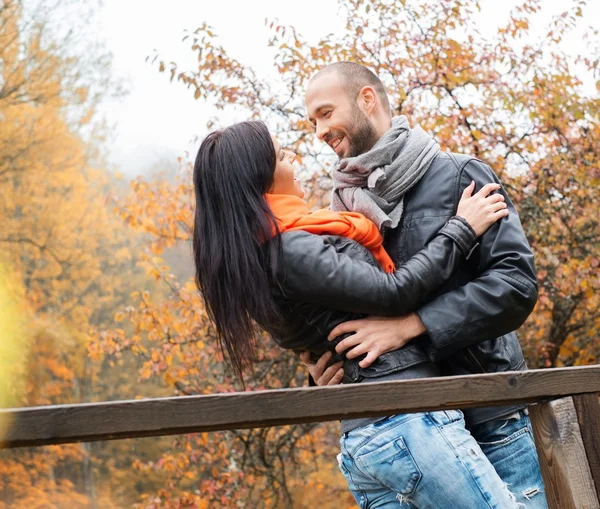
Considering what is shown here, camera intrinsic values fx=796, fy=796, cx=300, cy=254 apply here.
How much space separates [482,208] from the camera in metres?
1.93

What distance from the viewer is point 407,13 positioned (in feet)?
18.3

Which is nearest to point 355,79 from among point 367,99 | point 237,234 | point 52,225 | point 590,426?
point 367,99

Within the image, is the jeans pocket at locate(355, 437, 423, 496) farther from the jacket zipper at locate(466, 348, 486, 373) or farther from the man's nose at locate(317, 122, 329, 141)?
the man's nose at locate(317, 122, 329, 141)

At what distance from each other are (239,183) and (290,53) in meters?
4.03

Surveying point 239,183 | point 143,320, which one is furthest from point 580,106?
point 239,183

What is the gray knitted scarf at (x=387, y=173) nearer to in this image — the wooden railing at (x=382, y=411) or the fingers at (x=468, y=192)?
the fingers at (x=468, y=192)

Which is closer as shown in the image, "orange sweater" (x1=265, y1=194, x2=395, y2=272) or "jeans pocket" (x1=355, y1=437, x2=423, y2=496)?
"jeans pocket" (x1=355, y1=437, x2=423, y2=496)

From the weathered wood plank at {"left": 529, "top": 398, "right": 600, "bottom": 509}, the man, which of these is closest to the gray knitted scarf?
the man

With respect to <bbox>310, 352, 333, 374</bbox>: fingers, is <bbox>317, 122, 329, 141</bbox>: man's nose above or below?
above

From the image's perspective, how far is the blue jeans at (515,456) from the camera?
6.31 ft

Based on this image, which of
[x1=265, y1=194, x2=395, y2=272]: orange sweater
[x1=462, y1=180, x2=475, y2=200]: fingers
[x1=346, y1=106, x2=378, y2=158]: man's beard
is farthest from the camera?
[x1=346, y1=106, x2=378, y2=158]: man's beard

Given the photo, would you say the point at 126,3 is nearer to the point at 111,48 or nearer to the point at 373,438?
the point at 111,48

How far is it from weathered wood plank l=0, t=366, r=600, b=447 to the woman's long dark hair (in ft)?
1.33

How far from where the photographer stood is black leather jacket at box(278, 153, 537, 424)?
181 centimetres
